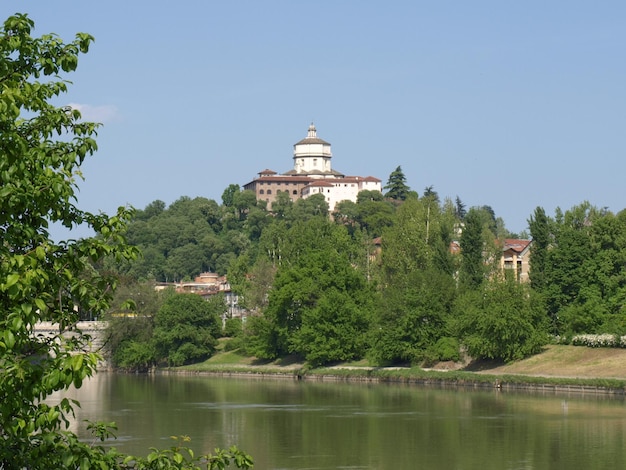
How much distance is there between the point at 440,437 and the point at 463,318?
29.8 m

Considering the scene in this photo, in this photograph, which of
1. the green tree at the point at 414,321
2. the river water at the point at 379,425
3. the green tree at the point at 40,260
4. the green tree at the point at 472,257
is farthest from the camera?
the green tree at the point at 472,257

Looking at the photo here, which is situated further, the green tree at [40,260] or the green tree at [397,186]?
the green tree at [397,186]

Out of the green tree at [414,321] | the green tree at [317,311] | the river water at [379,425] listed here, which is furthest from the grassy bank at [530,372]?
the river water at [379,425]

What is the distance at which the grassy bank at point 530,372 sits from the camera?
201 ft

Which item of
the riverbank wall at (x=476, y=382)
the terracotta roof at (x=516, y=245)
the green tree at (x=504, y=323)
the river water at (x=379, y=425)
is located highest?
the terracotta roof at (x=516, y=245)

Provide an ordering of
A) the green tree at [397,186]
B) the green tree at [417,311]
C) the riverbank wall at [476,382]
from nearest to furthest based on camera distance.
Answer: the riverbank wall at [476,382] → the green tree at [417,311] → the green tree at [397,186]

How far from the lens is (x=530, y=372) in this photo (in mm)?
66375

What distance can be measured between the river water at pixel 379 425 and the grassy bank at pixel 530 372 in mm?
2259

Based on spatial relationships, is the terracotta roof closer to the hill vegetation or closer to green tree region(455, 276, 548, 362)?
the hill vegetation

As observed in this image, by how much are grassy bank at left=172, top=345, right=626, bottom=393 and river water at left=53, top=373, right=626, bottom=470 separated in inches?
88.9

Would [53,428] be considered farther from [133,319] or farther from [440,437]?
[133,319]

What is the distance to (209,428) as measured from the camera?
1837 inches

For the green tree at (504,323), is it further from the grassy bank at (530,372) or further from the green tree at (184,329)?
the green tree at (184,329)

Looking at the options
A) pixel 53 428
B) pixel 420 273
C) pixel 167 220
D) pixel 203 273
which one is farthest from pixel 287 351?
pixel 167 220
